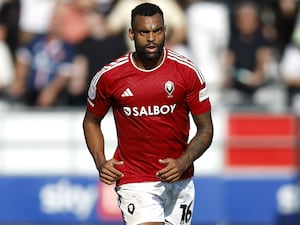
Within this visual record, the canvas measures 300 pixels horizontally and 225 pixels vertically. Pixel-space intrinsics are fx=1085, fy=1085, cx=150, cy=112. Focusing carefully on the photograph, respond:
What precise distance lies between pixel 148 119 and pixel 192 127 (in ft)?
20.0

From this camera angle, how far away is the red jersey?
7906 millimetres

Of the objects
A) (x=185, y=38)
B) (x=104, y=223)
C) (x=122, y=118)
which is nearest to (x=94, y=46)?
(x=185, y=38)

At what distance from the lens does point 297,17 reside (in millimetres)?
14523

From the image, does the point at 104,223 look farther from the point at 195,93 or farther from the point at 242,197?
the point at 195,93

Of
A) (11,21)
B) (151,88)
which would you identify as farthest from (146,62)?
(11,21)

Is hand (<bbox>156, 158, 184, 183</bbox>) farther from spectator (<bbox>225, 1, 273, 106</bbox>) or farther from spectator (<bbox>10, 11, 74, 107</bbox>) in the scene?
spectator (<bbox>10, 11, 74, 107</bbox>)

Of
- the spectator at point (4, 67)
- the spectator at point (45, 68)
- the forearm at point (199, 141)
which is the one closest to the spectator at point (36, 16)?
the spectator at point (45, 68)

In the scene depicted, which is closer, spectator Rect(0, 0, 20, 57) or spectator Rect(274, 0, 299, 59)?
spectator Rect(274, 0, 299, 59)

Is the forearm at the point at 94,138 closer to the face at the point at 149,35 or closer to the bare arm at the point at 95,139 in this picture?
the bare arm at the point at 95,139

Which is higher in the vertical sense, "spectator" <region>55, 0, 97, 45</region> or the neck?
the neck

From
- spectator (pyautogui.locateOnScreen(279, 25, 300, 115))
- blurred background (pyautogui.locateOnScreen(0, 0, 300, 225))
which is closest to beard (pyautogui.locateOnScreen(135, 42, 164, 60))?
blurred background (pyautogui.locateOnScreen(0, 0, 300, 225))

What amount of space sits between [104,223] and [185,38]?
2677 millimetres

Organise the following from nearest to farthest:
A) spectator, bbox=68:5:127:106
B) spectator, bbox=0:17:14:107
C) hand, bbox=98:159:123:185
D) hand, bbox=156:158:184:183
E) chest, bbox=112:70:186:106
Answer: hand, bbox=156:158:184:183
hand, bbox=98:159:123:185
chest, bbox=112:70:186:106
spectator, bbox=68:5:127:106
spectator, bbox=0:17:14:107

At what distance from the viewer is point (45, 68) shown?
14289 millimetres
